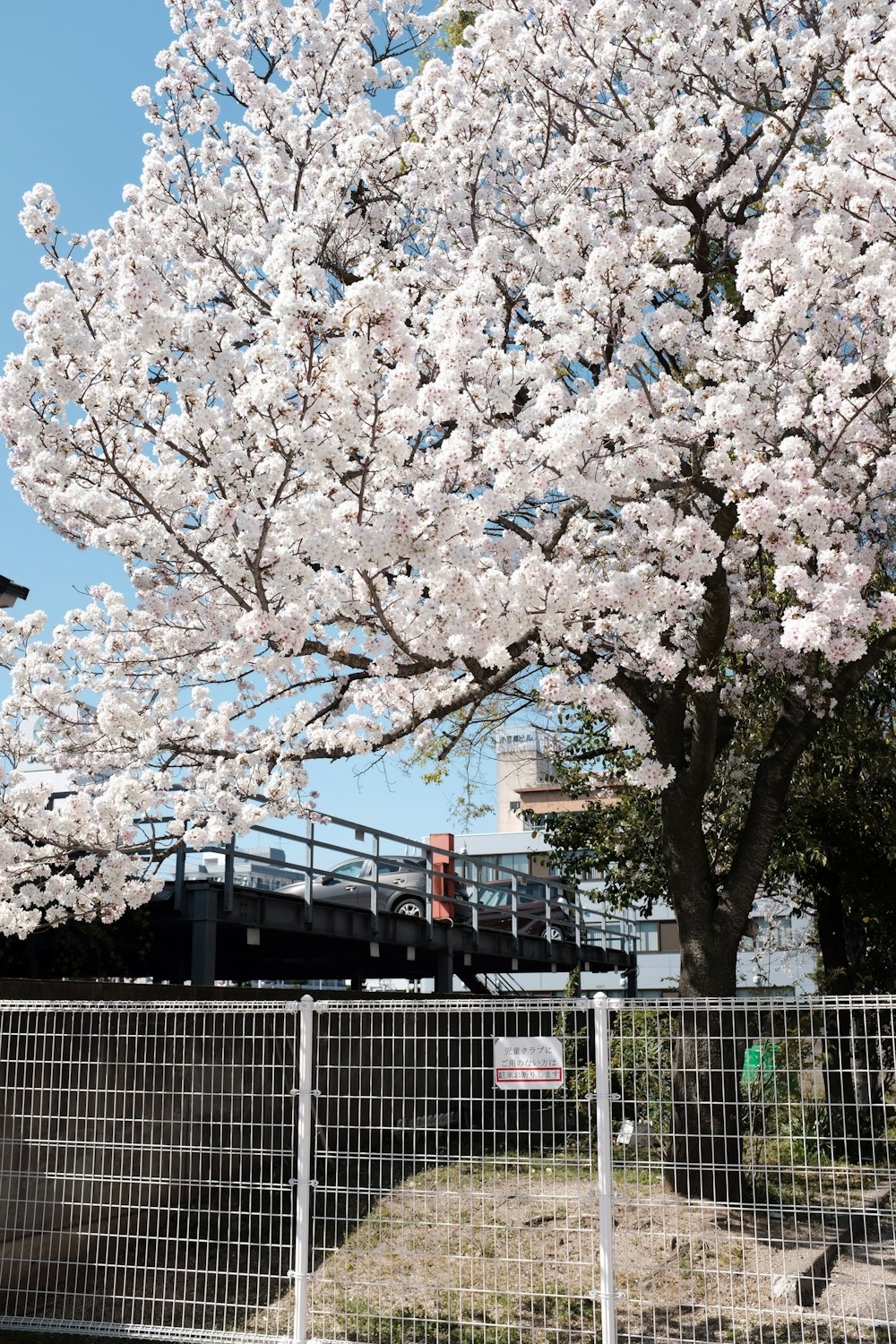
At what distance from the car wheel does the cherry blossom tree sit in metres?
7.66

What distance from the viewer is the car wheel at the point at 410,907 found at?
18.1m

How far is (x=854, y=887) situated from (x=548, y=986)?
26463mm

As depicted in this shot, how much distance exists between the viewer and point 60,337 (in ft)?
20.4

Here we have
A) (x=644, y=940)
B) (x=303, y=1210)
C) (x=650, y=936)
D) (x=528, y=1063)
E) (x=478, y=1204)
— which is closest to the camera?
(x=528, y=1063)

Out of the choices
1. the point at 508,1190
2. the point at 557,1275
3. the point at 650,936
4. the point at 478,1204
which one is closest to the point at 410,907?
the point at 478,1204

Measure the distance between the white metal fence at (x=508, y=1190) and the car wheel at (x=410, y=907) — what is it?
32.1ft

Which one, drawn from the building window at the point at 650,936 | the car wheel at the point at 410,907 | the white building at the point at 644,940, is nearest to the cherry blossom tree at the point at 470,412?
the car wheel at the point at 410,907

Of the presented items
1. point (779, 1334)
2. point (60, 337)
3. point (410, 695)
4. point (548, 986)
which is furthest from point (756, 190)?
point (548, 986)

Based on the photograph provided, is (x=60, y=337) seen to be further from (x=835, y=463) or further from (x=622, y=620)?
(x=835, y=463)

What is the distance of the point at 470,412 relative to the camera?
23.6 feet

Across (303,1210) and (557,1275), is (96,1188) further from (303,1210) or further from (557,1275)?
(557,1275)

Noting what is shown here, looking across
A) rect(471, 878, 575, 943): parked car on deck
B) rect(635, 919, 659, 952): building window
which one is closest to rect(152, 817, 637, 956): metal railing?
rect(471, 878, 575, 943): parked car on deck

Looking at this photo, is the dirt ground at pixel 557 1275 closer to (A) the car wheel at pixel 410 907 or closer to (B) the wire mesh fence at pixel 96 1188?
(B) the wire mesh fence at pixel 96 1188

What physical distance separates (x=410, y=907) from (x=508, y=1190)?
40.4 ft
